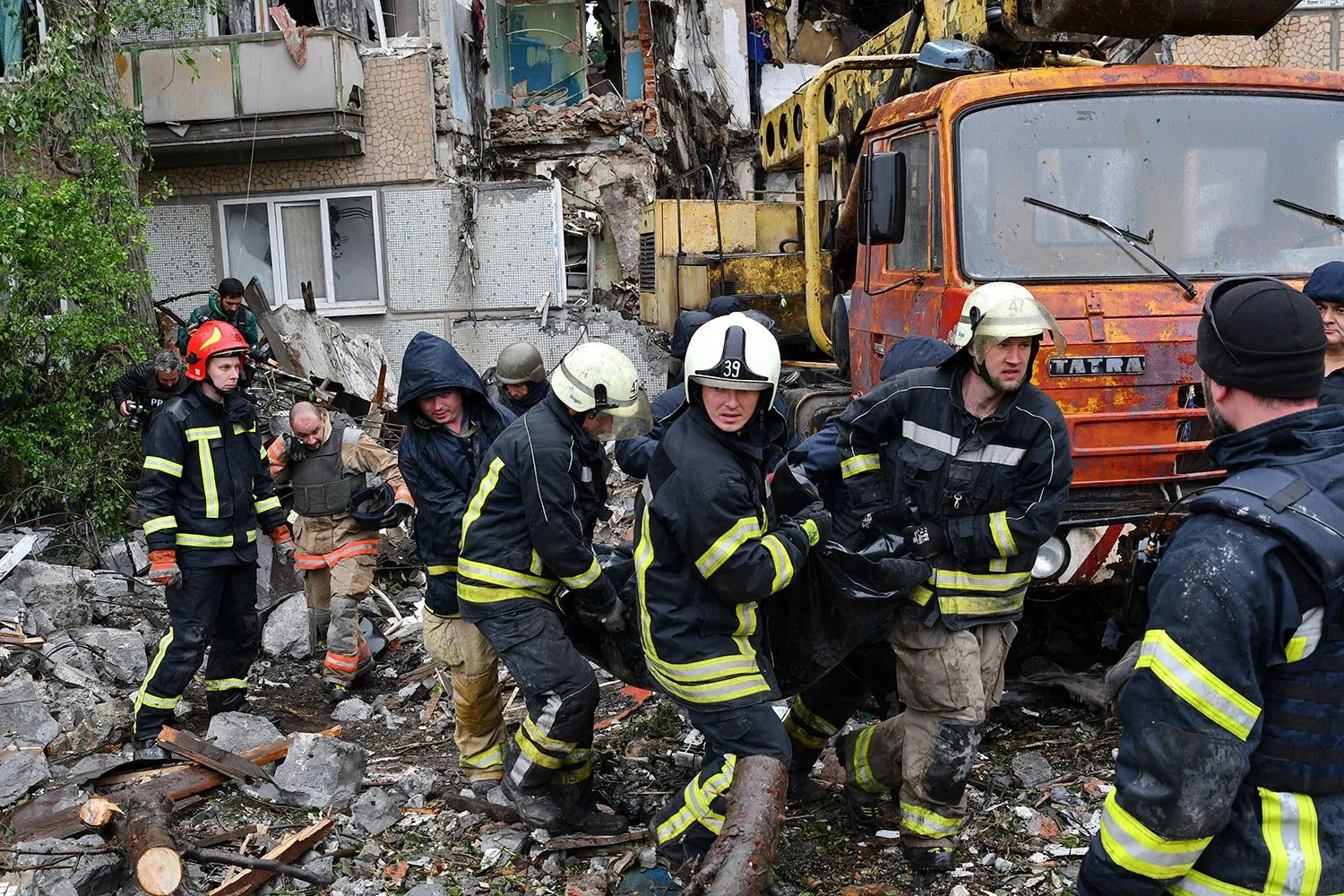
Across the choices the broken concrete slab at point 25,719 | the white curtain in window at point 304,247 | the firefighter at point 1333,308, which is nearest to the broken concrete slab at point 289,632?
the broken concrete slab at point 25,719

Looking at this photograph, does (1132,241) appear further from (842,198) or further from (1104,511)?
(842,198)

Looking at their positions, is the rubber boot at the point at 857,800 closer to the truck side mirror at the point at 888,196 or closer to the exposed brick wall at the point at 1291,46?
the truck side mirror at the point at 888,196

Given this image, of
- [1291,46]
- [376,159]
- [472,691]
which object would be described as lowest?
[472,691]

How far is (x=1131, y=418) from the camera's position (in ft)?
Answer: 15.1

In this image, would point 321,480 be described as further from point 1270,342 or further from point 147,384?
point 1270,342

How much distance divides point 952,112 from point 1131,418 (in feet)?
5.05

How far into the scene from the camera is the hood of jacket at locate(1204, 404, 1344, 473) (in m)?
1.93

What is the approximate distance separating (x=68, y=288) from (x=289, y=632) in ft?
11.1

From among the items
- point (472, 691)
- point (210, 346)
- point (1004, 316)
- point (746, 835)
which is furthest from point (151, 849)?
point (1004, 316)

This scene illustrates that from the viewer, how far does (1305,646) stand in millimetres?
1880

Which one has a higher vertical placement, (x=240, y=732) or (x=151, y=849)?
(x=151, y=849)

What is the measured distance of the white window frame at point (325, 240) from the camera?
518 inches

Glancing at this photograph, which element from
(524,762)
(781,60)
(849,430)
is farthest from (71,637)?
(781,60)

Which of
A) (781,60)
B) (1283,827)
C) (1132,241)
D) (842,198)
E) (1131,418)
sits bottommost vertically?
(1283,827)
